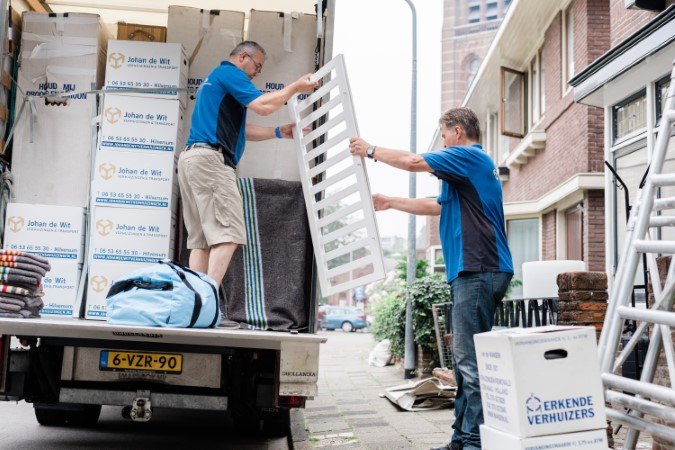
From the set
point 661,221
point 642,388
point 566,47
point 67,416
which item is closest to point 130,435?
point 67,416

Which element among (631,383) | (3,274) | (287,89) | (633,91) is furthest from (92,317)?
(633,91)

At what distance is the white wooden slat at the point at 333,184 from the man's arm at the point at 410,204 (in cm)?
18

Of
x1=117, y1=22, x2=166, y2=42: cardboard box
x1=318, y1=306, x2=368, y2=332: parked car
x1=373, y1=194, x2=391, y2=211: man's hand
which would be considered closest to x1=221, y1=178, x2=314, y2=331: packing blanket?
x1=373, y1=194, x2=391, y2=211: man's hand

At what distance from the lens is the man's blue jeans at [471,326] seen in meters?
4.27

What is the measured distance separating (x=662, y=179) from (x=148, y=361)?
2904 millimetres

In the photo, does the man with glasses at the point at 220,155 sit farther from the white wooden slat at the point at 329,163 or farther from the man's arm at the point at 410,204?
the man's arm at the point at 410,204

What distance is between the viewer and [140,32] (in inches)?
242

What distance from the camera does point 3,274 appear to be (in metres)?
4.53

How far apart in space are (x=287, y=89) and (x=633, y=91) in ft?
15.0

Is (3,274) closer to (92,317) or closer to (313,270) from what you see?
(92,317)

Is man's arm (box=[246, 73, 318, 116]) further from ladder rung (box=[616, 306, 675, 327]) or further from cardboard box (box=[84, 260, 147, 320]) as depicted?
ladder rung (box=[616, 306, 675, 327])

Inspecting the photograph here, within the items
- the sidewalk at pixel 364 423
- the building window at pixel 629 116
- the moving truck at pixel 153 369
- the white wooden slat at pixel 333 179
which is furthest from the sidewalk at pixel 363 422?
the building window at pixel 629 116

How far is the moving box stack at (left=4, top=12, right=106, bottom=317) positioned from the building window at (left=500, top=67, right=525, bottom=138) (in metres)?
10.7

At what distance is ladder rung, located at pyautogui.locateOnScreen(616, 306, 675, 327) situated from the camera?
3.12 m
